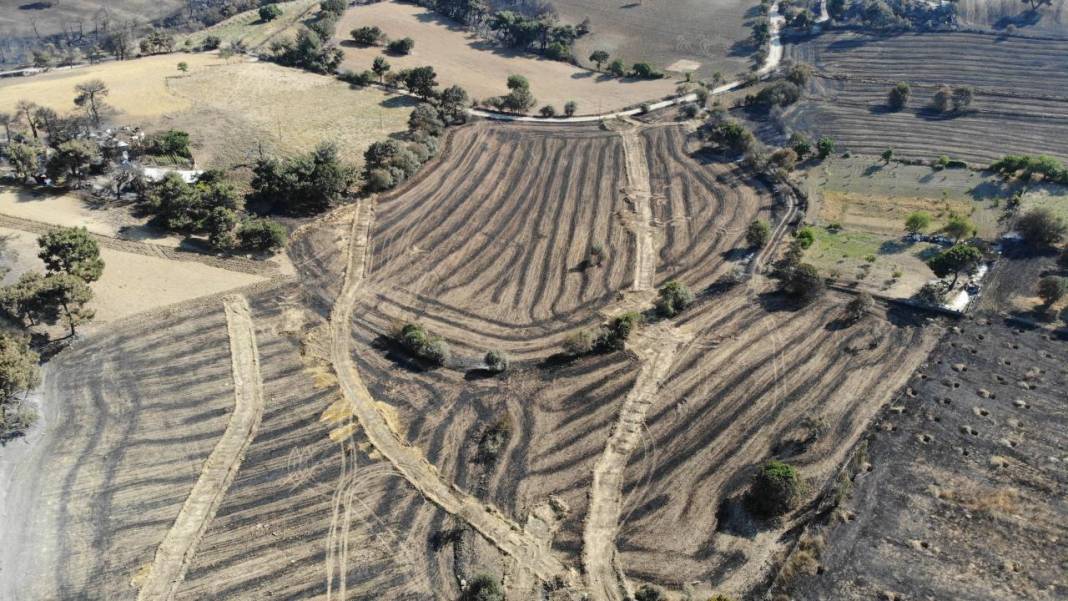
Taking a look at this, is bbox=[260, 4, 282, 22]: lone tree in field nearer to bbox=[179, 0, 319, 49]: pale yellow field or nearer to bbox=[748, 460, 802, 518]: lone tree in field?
bbox=[179, 0, 319, 49]: pale yellow field

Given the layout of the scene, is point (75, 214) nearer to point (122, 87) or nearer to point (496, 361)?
point (122, 87)

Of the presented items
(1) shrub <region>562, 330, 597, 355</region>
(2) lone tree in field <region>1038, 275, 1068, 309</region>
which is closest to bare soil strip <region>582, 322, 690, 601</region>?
(1) shrub <region>562, 330, 597, 355</region>

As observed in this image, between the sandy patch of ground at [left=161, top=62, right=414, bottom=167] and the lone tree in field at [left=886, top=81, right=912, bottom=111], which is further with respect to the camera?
the lone tree in field at [left=886, top=81, right=912, bottom=111]

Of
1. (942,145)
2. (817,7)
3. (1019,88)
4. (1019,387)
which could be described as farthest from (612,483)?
(817,7)

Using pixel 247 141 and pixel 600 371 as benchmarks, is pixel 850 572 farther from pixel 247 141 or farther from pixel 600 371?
pixel 247 141

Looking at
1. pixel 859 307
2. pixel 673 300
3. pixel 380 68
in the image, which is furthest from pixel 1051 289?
pixel 380 68

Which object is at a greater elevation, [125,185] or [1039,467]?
[125,185]
